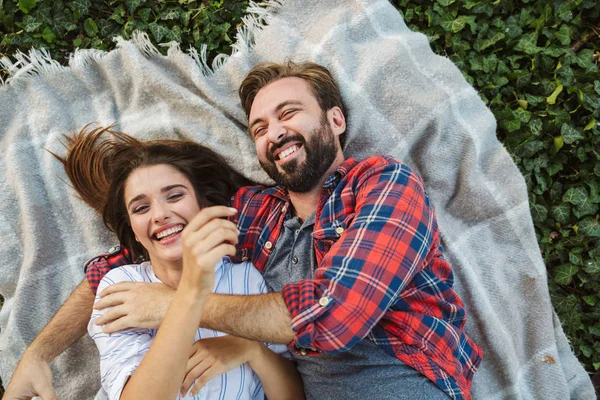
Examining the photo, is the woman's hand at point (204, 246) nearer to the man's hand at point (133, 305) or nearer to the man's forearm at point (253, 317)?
the man's forearm at point (253, 317)

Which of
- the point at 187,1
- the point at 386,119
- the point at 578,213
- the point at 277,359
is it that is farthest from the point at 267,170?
the point at 578,213

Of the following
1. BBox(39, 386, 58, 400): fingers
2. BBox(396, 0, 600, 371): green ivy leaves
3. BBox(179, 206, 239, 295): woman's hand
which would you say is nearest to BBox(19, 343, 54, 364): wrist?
BBox(39, 386, 58, 400): fingers

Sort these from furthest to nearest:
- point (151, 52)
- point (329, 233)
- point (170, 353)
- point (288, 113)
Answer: point (151, 52) < point (288, 113) < point (329, 233) < point (170, 353)

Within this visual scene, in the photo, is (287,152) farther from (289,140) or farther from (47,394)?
(47,394)

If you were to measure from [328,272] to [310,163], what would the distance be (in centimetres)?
69

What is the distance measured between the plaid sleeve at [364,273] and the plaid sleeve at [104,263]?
1.29m

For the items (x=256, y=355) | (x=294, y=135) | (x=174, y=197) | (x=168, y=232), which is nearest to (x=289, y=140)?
(x=294, y=135)

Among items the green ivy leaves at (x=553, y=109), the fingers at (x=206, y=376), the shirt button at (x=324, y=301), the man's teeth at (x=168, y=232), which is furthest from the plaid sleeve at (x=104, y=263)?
the green ivy leaves at (x=553, y=109)

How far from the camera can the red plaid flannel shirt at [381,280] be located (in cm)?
219

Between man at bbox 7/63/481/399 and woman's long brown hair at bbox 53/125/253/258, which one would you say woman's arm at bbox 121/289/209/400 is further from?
woman's long brown hair at bbox 53/125/253/258

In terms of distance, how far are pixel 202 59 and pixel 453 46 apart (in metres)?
1.68

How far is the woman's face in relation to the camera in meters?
2.61

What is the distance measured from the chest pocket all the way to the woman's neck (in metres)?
0.75

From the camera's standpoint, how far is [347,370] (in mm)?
2520
